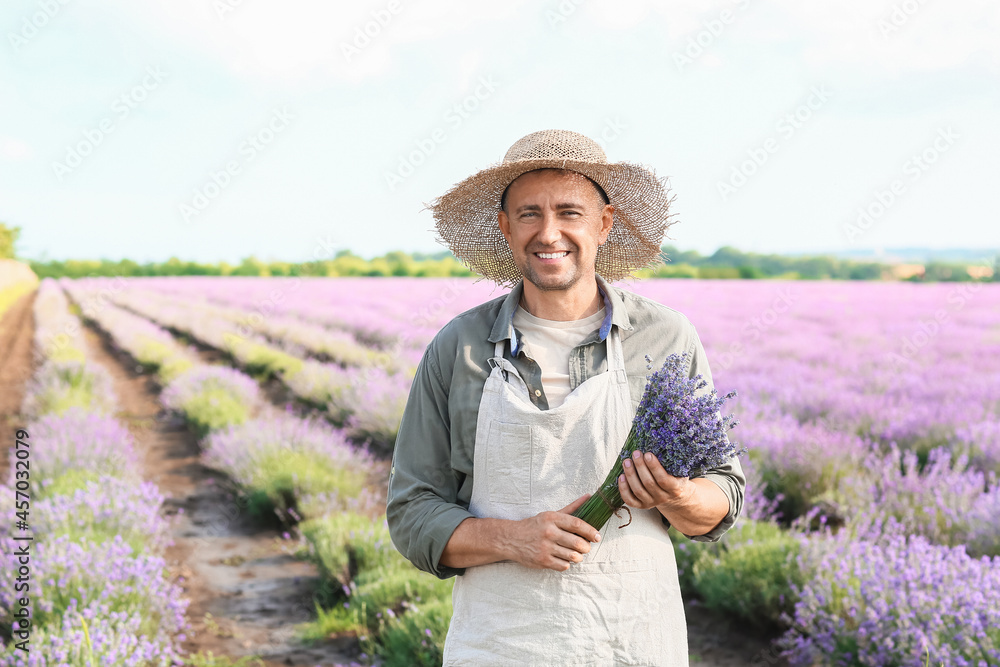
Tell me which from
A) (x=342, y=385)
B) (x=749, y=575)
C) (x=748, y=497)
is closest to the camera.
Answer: (x=749, y=575)

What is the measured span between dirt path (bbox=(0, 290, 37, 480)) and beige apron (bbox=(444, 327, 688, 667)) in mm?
7773

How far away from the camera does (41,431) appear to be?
7.79 metres

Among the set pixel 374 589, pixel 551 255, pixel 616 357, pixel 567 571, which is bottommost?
pixel 374 589

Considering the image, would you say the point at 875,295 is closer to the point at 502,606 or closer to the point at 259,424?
A: the point at 259,424

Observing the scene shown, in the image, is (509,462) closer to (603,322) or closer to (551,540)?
(551,540)

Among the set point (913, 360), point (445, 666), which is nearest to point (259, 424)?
point (445, 666)

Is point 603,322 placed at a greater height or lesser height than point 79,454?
greater

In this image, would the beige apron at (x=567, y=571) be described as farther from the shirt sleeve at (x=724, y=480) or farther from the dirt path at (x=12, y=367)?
the dirt path at (x=12, y=367)

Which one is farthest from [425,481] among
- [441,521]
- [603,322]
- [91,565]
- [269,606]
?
[269,606]

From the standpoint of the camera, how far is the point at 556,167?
6.24ft

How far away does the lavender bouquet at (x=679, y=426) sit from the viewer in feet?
5.13

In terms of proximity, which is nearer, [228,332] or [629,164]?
[629,164]

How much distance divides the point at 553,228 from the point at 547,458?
1.81 ft

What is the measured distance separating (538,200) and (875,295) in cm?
1981
